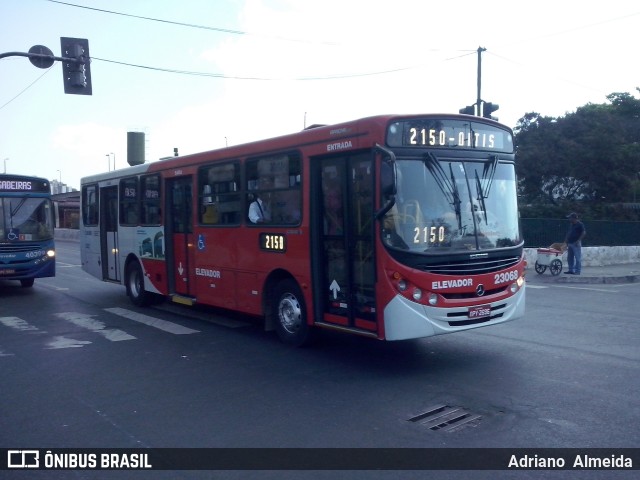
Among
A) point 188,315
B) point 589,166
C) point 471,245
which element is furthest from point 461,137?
point 589,166

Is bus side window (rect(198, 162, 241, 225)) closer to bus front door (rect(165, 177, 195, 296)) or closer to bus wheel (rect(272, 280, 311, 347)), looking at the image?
bus front door (rect(165, 177, 195, 296))

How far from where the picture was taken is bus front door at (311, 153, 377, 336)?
8.43 metres

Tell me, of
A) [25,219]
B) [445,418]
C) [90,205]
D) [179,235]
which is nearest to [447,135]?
[445,418]

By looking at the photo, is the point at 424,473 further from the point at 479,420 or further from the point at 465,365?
the point at 465,365

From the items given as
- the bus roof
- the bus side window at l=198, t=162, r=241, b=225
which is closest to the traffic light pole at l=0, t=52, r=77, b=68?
the bus roof

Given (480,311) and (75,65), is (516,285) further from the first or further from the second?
(75,65)

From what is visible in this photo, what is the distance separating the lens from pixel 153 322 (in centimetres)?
1260

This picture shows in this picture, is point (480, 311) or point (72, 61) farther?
point (72, 61)

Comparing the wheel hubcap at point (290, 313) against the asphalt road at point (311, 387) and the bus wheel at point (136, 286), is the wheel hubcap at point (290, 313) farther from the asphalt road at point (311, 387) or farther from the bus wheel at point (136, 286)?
the bus wheel at point (136, 286)

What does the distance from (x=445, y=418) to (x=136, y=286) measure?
32.6 ft

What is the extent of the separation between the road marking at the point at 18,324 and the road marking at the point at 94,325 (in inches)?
28.4

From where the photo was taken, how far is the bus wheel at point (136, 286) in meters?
14.6

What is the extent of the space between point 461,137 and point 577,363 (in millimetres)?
3323

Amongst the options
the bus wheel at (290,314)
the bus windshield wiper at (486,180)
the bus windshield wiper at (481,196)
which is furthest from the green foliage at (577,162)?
the bus windshield wiper at (481,196)
